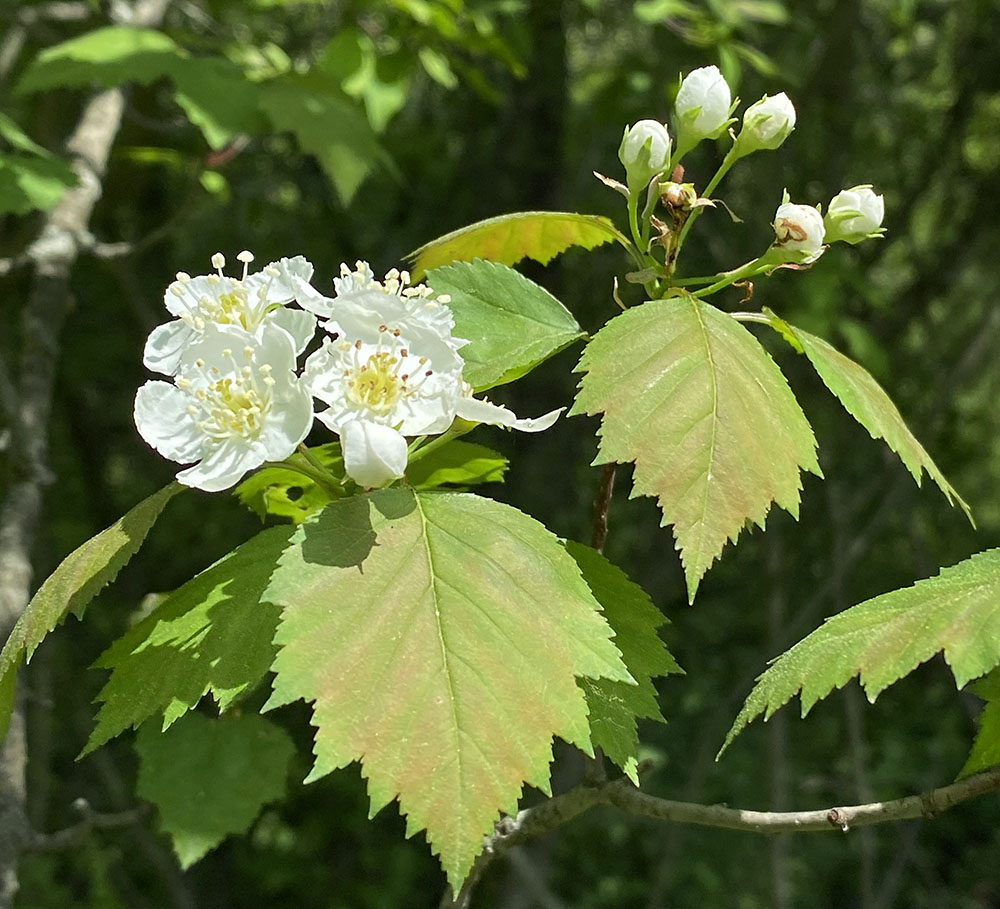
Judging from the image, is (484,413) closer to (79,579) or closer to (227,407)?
(227,407)

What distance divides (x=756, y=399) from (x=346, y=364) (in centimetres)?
40

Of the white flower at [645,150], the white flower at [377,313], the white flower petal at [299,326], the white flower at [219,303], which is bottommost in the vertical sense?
the white flower at [219,303]

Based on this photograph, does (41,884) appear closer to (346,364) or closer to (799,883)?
(799,883)

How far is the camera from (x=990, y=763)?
1020 millimetres

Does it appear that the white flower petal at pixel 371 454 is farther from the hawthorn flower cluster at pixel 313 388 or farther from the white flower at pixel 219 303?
the white flower at pixel 219 303

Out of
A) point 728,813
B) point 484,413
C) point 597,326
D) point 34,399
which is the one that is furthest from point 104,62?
point 597,326

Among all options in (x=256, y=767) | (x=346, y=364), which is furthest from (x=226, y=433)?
(x=256, y=767)

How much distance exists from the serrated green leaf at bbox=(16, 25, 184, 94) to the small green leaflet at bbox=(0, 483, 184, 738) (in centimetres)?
141

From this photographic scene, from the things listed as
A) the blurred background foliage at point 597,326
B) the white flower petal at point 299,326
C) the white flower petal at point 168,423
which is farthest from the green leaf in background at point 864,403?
the blurred background foliage at point 597,326

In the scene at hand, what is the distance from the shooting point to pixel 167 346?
1171 millimetres

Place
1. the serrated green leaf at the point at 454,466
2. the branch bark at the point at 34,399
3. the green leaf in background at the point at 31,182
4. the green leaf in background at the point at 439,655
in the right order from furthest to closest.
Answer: the green leaf in background at the point at 31,182
the branch bark at the point at 34,399
the serrated green leaf at the point at 454,466
the green leaf in background at the point at 439,655

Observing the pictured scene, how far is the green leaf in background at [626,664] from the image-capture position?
3.38 feet

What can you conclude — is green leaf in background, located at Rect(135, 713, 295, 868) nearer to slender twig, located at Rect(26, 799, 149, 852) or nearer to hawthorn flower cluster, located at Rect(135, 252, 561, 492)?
slender twig, located at Rect(26, 799, 149, 852)

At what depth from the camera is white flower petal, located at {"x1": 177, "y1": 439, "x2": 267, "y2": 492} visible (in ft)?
3.33
